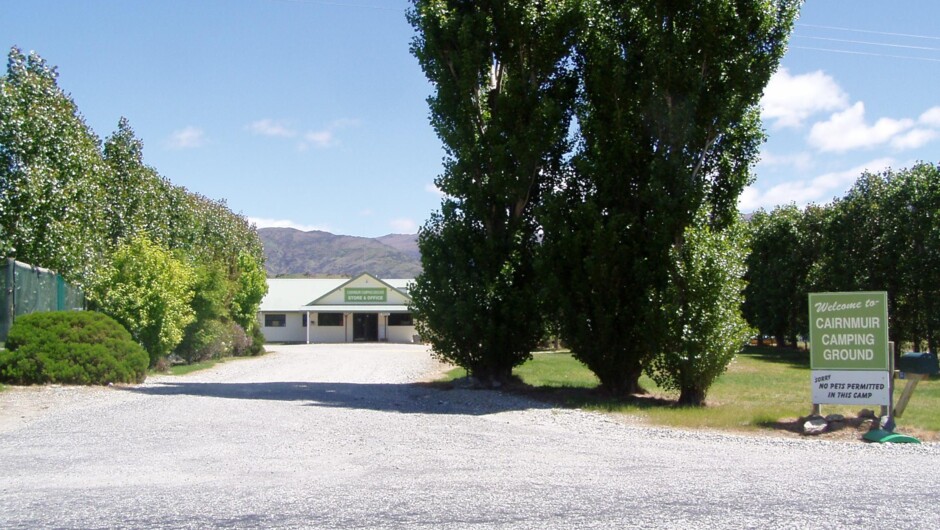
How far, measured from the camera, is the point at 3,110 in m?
22.1

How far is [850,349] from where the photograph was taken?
45.8 feet

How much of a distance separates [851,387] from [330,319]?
2063 inches

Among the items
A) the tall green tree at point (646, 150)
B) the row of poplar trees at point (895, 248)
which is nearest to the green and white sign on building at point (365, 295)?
the row of poplar trees at point (895, 248)

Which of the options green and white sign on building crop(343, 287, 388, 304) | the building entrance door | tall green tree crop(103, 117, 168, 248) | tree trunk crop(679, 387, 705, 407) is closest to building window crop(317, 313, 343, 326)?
the building entrance door

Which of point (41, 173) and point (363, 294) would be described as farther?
point (363, 294)

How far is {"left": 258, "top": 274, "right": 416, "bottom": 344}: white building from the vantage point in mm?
61875

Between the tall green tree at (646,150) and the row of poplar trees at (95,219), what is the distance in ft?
45.1

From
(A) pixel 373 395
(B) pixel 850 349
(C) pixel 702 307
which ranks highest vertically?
(C) pixel 702 307

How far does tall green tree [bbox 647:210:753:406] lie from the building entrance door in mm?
47546

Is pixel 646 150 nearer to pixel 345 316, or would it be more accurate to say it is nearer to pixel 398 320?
pixel 398 320

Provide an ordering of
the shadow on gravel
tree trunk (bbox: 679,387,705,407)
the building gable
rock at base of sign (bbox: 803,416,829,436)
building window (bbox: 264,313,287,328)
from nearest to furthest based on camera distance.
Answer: rock at base of sign (bbox: 803,416,829,436) < the shadow on gravel < tree trunk (bbox: 679,387,705,407) < the building gable < building window (bbox: 264,313,287,328)

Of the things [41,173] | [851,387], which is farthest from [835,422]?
[41,173]

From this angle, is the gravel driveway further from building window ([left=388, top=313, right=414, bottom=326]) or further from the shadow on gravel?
building window ([left=388, top=313, right=414, bottom=326])

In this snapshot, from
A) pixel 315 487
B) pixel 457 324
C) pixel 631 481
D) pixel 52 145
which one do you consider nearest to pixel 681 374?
pixel 457 324
